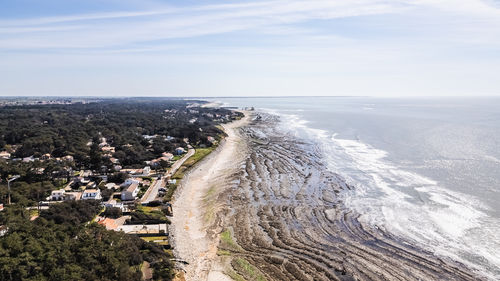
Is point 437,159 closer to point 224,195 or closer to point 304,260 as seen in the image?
point 224,195

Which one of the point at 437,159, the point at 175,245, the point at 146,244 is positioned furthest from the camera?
the point at 437,159

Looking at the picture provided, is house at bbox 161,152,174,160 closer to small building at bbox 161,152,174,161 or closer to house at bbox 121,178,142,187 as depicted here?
small building at bbox 161,152,174,161

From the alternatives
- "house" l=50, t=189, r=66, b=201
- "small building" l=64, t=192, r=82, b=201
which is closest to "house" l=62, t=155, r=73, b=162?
"small building" l=64, t=192, r=82, b=201

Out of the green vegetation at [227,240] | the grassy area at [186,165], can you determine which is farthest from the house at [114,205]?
the green vegetation at [227,240]

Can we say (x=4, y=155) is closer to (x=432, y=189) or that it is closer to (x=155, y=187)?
(x=155, y=187)

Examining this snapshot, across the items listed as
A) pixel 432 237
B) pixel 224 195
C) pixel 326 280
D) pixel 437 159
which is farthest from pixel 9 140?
pixel 437 159

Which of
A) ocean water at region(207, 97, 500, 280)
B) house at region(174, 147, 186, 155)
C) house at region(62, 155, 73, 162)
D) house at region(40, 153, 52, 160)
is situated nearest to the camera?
ocean water at region(207, 97, 500, 280)
